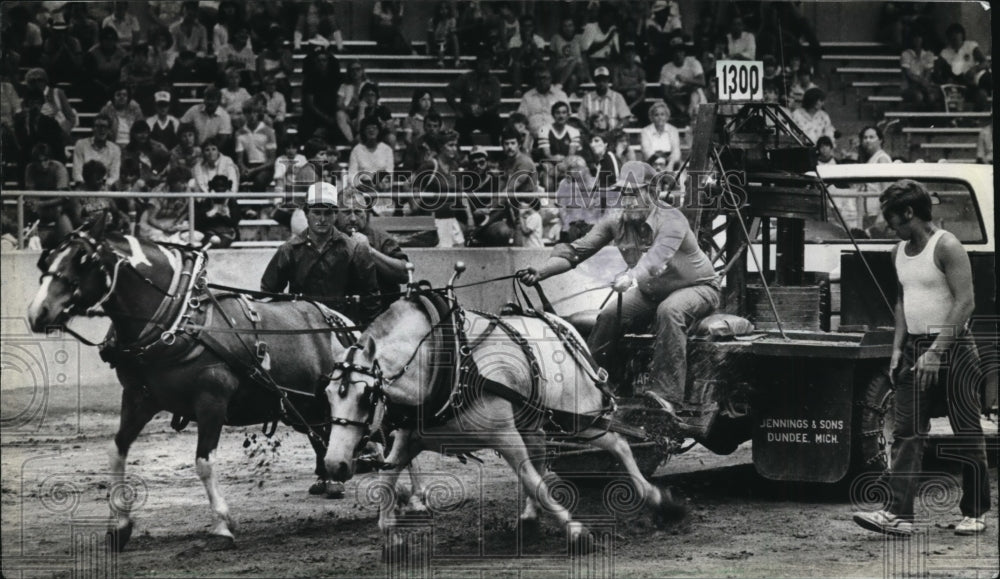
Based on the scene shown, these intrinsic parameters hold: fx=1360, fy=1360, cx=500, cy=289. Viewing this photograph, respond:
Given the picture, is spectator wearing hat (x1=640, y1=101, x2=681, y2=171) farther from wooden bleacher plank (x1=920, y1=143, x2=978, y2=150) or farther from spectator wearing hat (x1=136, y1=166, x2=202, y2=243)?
spectator wearing hat (x1=136, y1=166, x2=202, y2=243)

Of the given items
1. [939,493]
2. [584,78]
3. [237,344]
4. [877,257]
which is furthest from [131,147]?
[939,493]

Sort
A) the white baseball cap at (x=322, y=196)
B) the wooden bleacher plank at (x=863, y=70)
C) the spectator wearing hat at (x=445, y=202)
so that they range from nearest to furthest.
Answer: the white baseball cap at (x=322, y=196)
the spectator wearing hat at (x=445, y=202)
the wooden bleacher plank at (x=863, y=70)

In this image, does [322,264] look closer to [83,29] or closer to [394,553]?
[394,553]

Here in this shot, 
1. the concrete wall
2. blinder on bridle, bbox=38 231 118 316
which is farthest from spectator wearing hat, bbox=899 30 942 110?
blinder on bridle, bbox=38 231 118 316

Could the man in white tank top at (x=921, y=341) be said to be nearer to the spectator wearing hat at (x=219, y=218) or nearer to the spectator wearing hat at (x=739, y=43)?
the spectator wearing hat at (x=219, y=218)

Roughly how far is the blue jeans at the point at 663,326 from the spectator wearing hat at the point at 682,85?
29.5 feet

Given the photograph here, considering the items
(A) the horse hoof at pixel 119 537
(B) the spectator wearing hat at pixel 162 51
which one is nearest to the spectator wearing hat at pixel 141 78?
(B) the spectator wearing hat at pixel 162 51

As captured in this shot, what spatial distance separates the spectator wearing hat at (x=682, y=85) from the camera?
18.2m

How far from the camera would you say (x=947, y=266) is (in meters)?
8.05

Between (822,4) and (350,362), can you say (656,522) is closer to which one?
(350,362)

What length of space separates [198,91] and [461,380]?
10.3 meters

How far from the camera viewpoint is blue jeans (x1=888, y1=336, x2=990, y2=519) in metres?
8.11

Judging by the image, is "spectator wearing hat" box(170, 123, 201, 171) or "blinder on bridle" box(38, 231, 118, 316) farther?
"spectator wearing hat" box(170, 123, 201, 171)

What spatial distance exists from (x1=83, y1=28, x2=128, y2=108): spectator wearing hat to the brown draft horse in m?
8.93
